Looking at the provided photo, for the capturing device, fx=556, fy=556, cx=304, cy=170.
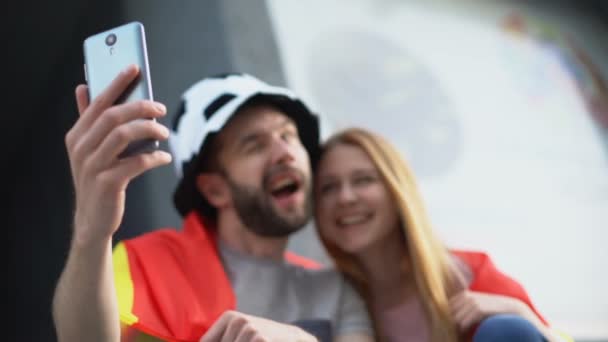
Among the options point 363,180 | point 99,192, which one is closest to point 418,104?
point 363,180

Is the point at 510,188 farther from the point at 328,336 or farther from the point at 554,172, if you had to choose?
the point at 328,336

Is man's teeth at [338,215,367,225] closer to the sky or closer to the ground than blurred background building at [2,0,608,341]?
closer to the ground

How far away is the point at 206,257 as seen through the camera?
754 mm

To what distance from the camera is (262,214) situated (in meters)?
0.82

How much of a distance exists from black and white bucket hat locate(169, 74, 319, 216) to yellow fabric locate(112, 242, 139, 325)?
0.18m

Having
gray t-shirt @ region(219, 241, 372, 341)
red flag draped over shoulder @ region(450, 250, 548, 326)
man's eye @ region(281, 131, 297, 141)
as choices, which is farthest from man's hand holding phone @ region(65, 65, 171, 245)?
red flag draped over shoulder @ region(450, 250, 548, 326)

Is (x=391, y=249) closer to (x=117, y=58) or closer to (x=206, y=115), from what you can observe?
(x=206, y=115)

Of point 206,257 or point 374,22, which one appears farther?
point 374,22

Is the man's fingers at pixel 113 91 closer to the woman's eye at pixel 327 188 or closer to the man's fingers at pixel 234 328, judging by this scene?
the man's fingers at pixel 234 328

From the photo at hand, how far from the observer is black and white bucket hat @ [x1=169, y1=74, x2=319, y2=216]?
0.83 m

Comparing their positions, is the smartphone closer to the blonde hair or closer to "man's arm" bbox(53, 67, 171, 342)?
"man's arm" bbox(53, 67, 171, 342)

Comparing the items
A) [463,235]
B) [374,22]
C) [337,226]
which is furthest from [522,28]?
[337,226]

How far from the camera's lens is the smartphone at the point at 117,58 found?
1.54ft

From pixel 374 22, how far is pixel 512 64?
0.58 m
